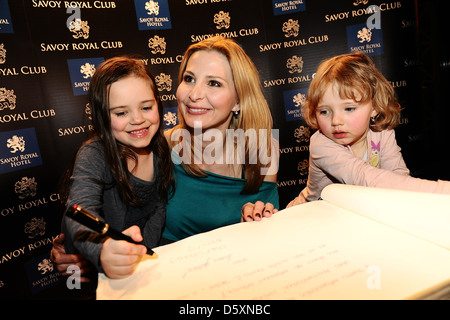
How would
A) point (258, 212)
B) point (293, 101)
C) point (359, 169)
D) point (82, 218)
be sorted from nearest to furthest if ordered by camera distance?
point (82, 218)
point (258, 212)
point (359, 169)
point (293, 101)

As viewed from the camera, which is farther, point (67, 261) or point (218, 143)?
point (218, 143)

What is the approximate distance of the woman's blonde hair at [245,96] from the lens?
153cm

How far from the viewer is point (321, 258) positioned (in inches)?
25.4

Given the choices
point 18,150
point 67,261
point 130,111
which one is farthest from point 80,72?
point 67,261

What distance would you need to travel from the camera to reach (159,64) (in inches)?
127

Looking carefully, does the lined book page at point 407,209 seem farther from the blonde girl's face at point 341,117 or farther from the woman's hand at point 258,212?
the blonde girl's face at point 341,117

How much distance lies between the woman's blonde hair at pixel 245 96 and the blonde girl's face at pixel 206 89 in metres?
0.04

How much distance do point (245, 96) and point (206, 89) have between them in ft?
0.87

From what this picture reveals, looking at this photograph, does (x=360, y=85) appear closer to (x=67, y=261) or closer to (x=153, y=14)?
(x=67, y=261)

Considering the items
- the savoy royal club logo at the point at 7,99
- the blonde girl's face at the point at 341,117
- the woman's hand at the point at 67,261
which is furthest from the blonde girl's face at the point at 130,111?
the savoy royal club logo at the point at 7,99

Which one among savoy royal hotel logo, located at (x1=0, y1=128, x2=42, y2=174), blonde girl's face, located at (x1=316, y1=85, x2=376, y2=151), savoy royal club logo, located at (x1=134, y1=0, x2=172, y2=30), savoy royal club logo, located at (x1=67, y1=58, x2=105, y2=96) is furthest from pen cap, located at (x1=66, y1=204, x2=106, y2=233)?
savoy royal club logo, located at (x1=134, y1=0, x2=172, y2=30)

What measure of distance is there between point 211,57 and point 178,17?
6.70 ft

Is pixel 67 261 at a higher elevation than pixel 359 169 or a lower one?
lower

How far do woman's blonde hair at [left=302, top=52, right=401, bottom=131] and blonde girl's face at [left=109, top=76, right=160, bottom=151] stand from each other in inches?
34.2
